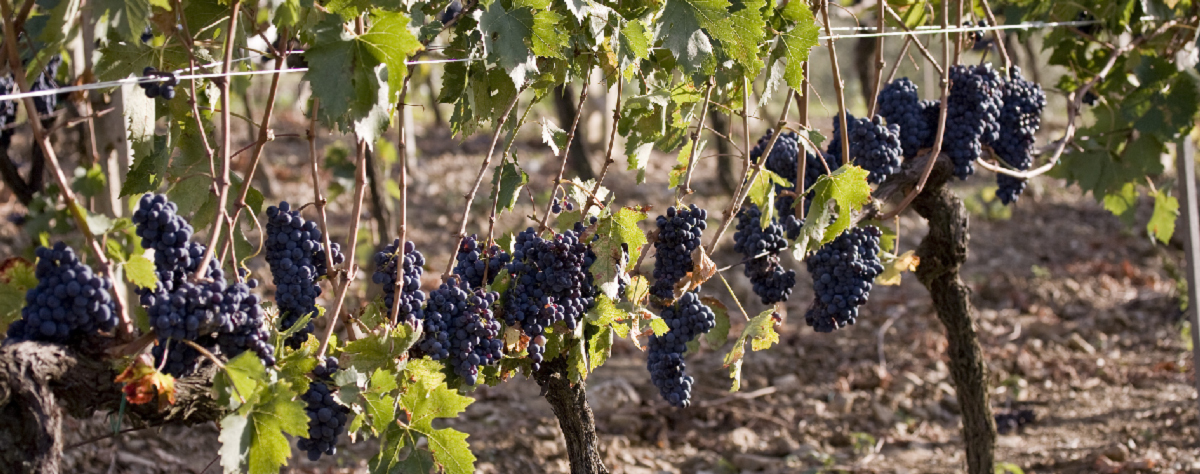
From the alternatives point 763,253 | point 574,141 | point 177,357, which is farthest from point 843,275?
point 574,141

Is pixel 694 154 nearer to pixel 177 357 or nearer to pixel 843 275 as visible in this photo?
pixel 843 275

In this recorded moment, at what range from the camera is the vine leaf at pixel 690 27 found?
1973 mm

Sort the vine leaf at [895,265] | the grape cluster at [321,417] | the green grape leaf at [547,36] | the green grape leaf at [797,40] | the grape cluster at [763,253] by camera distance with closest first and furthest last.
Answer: the grape cluster at [321,417], the green grape leaf at [547,36], the green grape leaf at [797,40], the grape cluster at [763,253], the vine leaf at [895,265]

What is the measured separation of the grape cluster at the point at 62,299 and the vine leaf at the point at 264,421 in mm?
216

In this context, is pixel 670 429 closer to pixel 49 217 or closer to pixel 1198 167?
pixel 49 217

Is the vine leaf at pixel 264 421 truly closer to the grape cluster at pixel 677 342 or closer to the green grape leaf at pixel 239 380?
the green grape leaf at pixel 239 380

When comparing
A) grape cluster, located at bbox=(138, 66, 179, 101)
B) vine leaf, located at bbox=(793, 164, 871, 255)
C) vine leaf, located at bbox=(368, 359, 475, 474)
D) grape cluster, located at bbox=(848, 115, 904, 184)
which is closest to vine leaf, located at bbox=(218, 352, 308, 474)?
vine leaf, located at bbox=(368, 359, 475, 474)

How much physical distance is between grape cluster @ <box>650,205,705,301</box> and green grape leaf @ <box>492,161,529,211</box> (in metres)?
0.34

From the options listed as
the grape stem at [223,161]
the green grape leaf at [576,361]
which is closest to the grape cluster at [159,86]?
the grape stem at [223,161]

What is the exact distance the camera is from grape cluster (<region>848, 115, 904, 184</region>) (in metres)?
2.63

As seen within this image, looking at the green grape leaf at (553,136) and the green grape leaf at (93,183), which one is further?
the green grape leaf at (93,183)

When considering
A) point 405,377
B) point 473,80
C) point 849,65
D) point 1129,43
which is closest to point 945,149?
point 1129,43

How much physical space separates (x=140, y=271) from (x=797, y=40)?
145 cm

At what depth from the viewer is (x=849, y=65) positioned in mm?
17328
